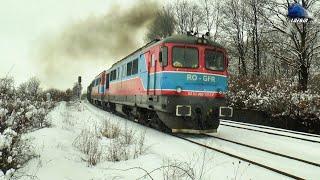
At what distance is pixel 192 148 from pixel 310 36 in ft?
66.7

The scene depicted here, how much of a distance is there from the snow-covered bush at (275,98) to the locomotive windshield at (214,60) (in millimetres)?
4961

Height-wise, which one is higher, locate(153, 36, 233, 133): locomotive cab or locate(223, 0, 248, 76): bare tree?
locate(223, 0, 248, 76): bare tree

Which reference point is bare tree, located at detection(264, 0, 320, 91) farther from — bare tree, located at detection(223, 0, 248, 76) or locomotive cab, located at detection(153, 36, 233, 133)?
locomotive cab, located at detection(153, 36, 233, 133)

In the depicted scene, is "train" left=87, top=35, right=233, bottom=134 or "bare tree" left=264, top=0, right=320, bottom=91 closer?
"train" left=87, top=35, right=233, bottom=134

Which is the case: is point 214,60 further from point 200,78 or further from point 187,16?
point 187,16

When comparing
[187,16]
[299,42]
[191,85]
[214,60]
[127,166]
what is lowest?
[127,166]

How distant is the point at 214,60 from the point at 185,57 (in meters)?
1.07

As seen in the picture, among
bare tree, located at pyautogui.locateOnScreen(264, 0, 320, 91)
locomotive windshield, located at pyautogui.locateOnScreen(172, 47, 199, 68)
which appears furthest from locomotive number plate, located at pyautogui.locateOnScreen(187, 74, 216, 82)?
bare tree, located at pyautogui.locateOnScreen(264, 0, 320, 91)

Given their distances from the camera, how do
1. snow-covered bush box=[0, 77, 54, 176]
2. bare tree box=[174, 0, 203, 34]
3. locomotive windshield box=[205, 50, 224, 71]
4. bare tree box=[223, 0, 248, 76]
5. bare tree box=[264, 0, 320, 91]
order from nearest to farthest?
snow-covered bush box=[0, 77, 54, 176]
locomotive windshield box=[205, 50, 224, 71]
bare tree box=[264, 0, 320, 91]
bare tree box=[223, 0, 248, 76]
bare tree box=[174, 0, 203, 34]

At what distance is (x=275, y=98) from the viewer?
20.0 m

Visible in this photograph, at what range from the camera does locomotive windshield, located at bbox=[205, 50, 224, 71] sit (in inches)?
555

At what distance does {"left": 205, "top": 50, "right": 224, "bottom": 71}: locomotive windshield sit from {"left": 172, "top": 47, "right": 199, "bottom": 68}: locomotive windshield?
1.34ft

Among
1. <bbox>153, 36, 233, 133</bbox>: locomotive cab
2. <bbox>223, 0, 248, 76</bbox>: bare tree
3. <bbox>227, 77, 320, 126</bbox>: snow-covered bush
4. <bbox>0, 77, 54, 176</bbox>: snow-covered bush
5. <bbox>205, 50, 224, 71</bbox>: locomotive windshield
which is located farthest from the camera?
<bbox>223, 0, 248, 76</bbox>: bare tree

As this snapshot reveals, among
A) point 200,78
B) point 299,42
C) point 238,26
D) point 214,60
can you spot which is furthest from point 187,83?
point 238,26
